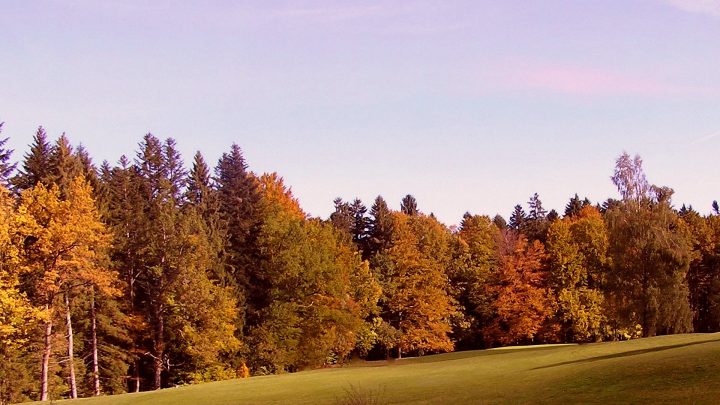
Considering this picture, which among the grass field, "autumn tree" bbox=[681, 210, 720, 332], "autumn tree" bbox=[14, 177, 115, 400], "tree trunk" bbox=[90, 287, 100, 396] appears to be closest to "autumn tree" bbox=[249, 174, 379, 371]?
"tree trunk" bbox=[90, 287, 100, 396]

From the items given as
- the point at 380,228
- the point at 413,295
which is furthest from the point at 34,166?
the point at 380,228

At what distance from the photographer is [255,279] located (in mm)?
63562

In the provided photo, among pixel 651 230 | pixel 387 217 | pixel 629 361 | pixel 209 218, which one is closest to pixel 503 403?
A: pixel 629 361

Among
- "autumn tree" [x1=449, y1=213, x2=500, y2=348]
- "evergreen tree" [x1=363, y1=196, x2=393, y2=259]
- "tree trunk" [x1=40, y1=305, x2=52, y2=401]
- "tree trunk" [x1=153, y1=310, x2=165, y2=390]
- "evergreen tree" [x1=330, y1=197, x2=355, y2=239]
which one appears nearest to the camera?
"tree trunk" [x1=40, y1=305, x2=52, y2=401]

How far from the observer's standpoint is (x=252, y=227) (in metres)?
65.4

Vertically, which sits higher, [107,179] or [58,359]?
[107,179]

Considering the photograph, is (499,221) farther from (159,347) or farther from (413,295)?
(159,347)

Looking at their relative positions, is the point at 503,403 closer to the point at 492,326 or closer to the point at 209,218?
the point at 209,218

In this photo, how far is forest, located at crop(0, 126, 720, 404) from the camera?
143 ft

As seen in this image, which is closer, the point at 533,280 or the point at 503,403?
the point at 503,403

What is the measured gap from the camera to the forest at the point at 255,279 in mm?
43688

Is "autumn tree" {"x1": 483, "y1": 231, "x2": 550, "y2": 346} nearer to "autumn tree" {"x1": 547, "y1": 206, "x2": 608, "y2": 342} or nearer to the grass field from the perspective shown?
"autumn tree" {"x1": 547, "y1": 206, "x2": 608, "y2": 342}

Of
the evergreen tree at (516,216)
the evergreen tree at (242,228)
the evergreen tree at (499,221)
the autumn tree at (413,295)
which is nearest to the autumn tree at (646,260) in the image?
the autumn tree at (413,295)

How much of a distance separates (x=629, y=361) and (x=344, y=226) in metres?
70.4
